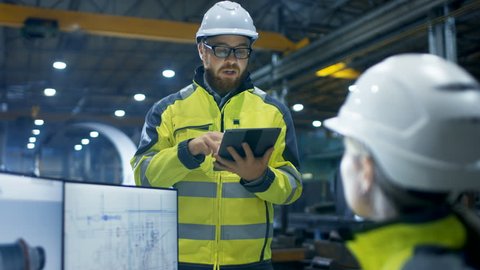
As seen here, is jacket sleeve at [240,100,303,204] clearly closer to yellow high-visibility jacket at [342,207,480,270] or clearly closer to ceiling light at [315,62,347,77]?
yellow high-visibility jacket at [342,207,480,270]

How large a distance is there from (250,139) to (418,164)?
0.84 meters

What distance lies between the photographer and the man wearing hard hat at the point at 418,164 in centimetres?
102

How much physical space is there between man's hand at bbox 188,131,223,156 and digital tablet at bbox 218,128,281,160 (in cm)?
6

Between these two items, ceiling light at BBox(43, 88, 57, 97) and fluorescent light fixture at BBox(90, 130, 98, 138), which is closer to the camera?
fluorescent light fixture at BBox(90, 130, 98, 138)

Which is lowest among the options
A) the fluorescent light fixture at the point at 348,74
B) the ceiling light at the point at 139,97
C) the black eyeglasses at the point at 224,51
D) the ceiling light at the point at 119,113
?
the black eyeglasses at the point at 224,51

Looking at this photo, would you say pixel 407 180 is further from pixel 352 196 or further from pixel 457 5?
pixel 457 5

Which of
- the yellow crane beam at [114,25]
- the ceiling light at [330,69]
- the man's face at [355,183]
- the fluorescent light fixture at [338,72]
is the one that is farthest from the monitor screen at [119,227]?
the yellow crane beam at [114,25]

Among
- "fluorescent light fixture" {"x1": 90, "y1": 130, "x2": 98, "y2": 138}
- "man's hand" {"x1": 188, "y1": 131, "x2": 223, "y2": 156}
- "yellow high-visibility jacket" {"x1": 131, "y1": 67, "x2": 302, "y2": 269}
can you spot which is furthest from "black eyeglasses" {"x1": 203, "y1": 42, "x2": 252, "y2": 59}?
"fluorescent light fixture" {"x1": 90, "y1": 130, "x2": 98, "y2": 138}

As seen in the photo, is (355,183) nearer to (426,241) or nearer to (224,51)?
(426,241)

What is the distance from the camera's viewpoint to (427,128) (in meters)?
1.04

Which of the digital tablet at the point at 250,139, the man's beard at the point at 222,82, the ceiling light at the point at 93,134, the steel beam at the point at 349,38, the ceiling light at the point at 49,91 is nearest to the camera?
the digital tablet at the point at 250,139

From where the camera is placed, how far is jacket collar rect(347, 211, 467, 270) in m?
1.01

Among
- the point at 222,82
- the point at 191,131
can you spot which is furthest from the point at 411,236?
the point at 222,82

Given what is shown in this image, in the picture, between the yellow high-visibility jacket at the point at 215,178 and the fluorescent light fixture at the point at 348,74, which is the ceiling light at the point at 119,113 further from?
the yellow high-visibility jacket at the point at 215,178
